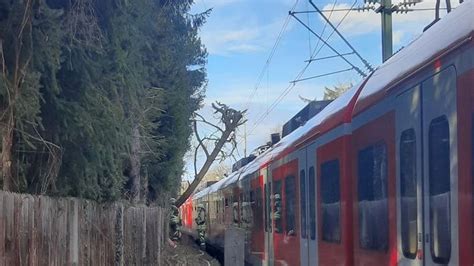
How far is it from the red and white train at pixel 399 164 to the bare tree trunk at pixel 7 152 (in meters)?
3.34

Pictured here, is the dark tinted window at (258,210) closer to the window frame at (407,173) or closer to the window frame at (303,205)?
the window frame at (303,205)

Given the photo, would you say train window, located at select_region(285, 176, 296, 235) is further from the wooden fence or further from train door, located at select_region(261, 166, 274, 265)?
the wooden fence

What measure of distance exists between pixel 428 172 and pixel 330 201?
11.3 feet

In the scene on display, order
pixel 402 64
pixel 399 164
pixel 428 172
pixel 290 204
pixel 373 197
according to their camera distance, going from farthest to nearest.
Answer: pixel 290 204
pixel 373 197
pixel 402 64
pixel 399 164
pixel 428 172

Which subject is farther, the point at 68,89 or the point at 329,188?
the point at 68,89

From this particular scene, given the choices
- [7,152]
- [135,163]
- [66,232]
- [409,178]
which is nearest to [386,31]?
[135,163]

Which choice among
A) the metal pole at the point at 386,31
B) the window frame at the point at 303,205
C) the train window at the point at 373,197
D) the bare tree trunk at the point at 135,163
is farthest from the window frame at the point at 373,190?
the metal pole at the point at 386,31

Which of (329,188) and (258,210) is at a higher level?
(329,188)

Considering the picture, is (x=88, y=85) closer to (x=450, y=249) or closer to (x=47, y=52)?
(x=47, y=52)

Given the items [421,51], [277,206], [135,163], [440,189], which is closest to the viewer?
[440,189]

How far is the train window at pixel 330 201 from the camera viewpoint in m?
7.76

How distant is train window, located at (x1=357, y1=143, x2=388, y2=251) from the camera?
5.94 m

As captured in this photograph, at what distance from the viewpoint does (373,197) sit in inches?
250

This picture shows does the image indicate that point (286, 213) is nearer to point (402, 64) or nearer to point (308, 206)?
point (308, 206)
